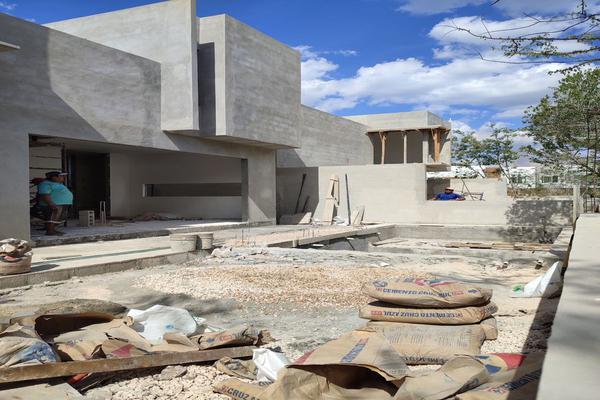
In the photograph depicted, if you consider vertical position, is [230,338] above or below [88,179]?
below

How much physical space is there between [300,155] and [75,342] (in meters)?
19.1

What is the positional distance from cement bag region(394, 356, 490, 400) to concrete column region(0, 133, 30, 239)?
1023 cm

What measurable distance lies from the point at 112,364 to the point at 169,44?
1227 centimetres

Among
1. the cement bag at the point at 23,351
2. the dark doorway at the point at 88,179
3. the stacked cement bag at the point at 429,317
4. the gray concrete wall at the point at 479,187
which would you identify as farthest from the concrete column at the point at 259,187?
the cement bag at the point at 23,351

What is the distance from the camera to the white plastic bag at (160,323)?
472cm

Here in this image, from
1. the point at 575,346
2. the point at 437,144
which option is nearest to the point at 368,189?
the point at 437,144

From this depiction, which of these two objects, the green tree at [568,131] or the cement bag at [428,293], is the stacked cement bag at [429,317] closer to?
Result: the cement bag at [428,293]

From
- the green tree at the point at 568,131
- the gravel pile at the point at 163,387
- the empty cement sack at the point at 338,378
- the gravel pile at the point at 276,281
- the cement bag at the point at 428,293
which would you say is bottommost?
the gravel pile at the point at 163,387

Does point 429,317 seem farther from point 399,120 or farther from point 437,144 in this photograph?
point 399,120

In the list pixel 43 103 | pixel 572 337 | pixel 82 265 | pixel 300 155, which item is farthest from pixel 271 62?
pixel 572 337

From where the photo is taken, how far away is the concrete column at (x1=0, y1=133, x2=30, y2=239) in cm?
1051

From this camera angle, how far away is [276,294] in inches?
268

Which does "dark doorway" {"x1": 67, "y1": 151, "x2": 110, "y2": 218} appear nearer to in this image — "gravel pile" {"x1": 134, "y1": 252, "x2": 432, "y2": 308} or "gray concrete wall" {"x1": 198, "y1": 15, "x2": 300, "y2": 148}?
"gray concrete wall" {"x1": 198, "y1": 15, "x2": 300, "y2": 148}

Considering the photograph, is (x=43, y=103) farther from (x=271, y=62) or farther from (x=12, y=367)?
(x=12, y=367)
